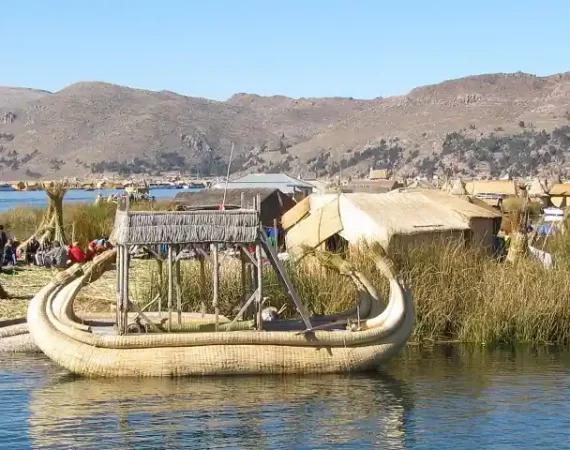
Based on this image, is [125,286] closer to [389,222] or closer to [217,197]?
[389,222]

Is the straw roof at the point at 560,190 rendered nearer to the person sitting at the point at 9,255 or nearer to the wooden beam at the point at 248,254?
the person sitting at the point at 9,255

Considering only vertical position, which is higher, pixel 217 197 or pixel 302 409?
pixel 217 197

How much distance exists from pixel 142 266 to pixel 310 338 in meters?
11.7

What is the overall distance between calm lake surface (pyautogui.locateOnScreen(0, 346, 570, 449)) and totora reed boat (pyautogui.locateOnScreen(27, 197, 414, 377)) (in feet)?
0.70

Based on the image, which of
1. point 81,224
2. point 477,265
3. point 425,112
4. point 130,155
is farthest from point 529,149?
point 477,265

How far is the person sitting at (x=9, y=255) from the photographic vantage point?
25938mm

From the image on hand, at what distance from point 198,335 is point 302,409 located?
1.93m

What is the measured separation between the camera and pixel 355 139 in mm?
146125

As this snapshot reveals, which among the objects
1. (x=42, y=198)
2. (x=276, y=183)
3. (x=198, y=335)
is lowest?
(x=42, y=198)

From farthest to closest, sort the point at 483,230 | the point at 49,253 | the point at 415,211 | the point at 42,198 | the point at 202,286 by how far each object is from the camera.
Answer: the point at 42,198 → the point at 49,253 → the point at 483,230 → the point at 415,211 → the point at 202,286

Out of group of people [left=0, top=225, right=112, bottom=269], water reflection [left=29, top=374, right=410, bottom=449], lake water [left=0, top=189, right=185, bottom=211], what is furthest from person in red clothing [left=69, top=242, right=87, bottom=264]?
lake water [left=0, top=189, right=185, bottom=211]

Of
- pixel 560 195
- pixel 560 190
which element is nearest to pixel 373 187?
pixel 560 195

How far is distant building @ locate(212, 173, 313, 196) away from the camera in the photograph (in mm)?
42094

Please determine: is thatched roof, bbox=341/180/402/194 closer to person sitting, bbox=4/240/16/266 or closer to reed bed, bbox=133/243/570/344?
person sitting, bbox=4/240/16/266
